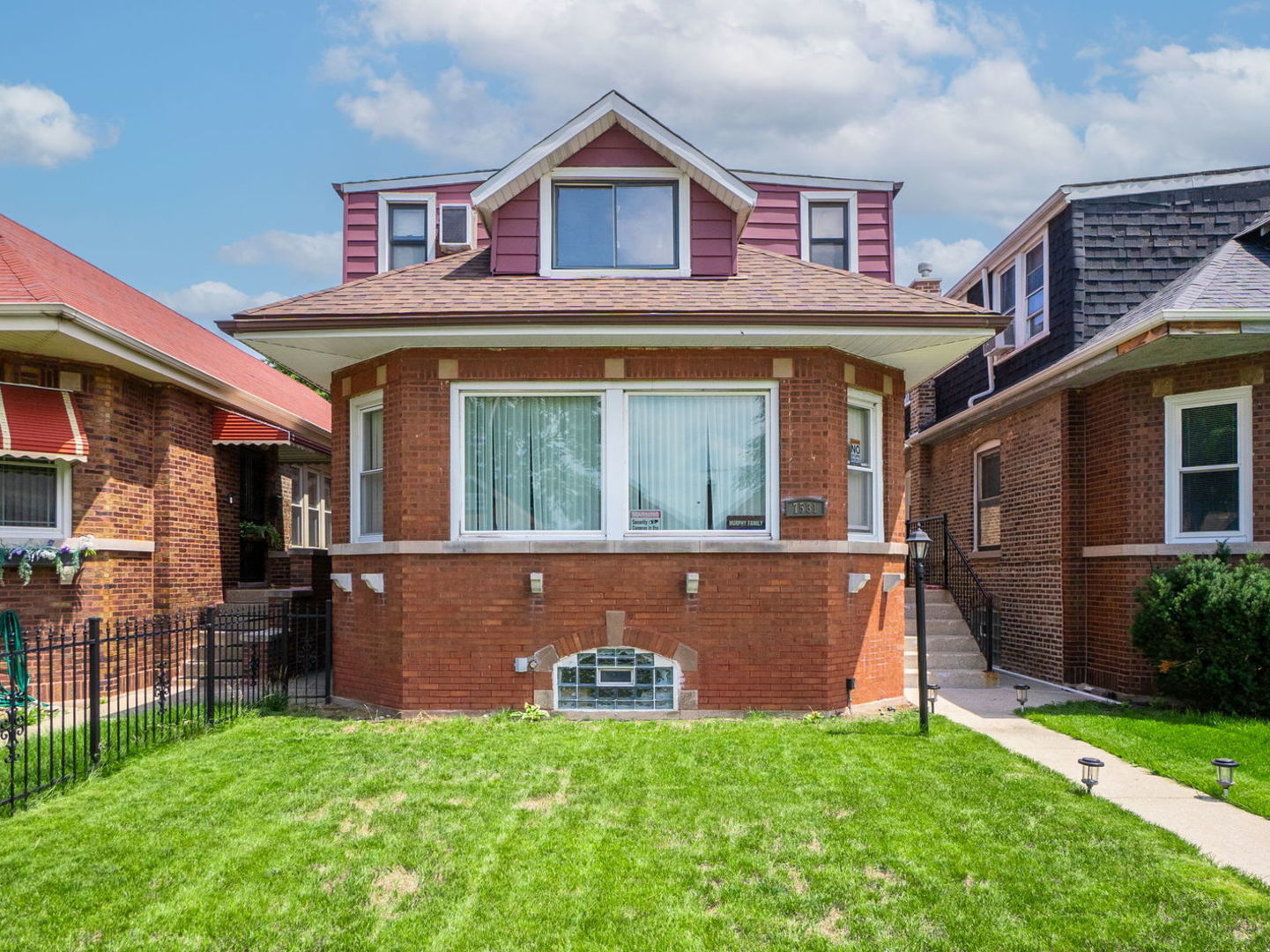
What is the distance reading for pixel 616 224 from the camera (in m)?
10.2

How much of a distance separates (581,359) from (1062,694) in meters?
7.19

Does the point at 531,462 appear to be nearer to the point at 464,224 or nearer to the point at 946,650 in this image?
the point at 464,224

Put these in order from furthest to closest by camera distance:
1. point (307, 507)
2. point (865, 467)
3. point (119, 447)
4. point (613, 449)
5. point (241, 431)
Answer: point (307, 507)
point (241, 431)
point (119, 447)
point (865, 467)
point (613, 449)

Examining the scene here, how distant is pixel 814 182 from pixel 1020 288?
11.8ft

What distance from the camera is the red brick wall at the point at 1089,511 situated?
1016cm

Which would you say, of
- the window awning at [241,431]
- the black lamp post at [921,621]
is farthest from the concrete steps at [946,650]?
the window awning at [241,431]

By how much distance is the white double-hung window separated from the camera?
984cm

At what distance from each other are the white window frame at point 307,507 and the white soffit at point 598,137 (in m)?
9.49

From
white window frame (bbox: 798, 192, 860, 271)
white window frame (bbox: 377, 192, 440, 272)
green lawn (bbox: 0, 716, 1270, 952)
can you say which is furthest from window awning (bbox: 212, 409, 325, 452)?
white window frame (bbox: 798, 192, 860, 271)

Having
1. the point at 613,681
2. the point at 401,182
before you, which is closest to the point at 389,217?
the point at 401,182

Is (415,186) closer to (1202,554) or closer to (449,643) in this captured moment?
(449,643)

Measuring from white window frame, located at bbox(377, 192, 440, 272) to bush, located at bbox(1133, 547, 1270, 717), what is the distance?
11.1 metres

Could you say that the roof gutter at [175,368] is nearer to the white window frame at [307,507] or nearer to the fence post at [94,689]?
the white window frame at [307,507]

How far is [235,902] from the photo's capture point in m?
4.64
